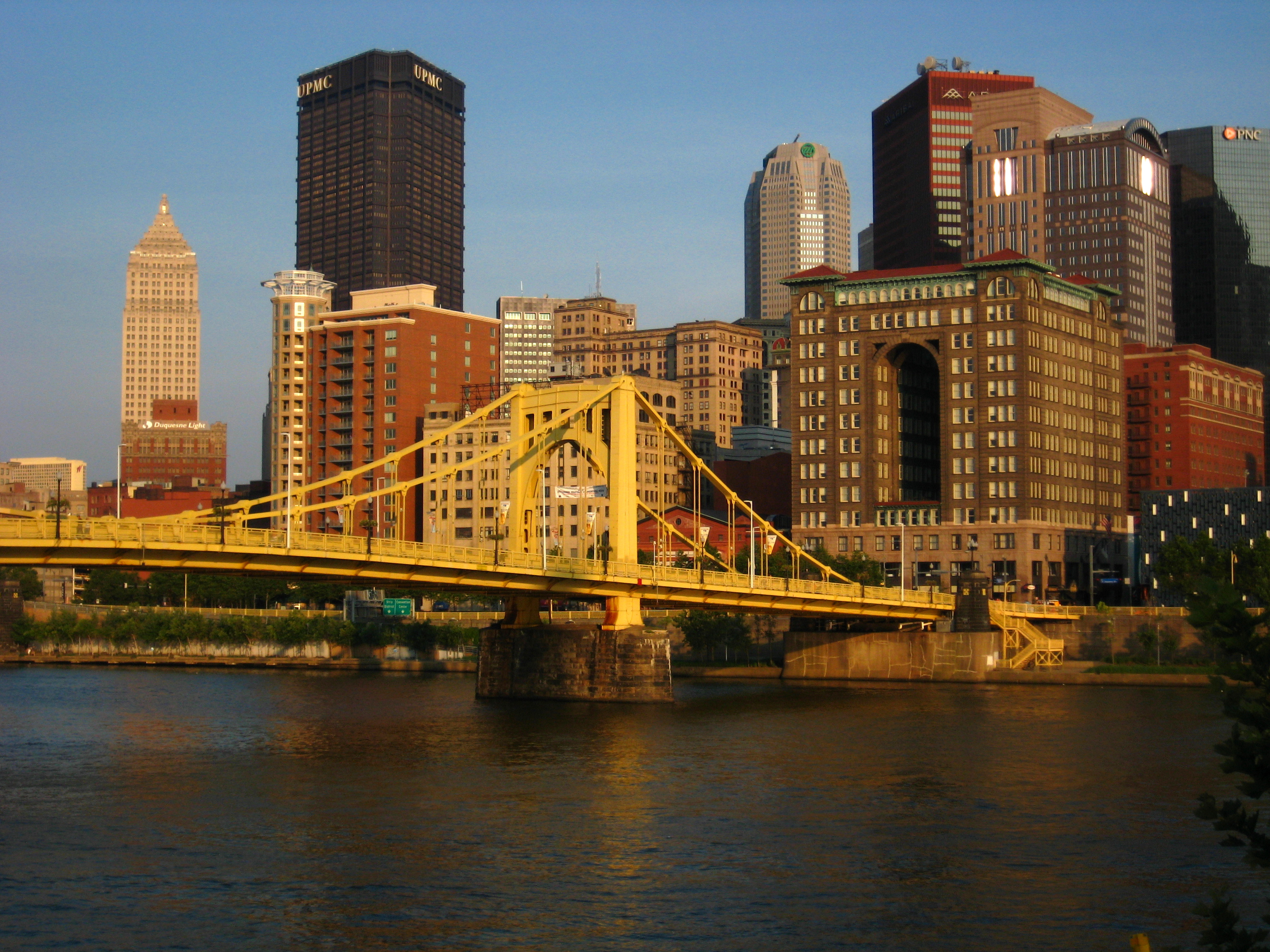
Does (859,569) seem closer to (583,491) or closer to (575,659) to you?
(575,659)

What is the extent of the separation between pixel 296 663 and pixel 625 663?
2731 inches

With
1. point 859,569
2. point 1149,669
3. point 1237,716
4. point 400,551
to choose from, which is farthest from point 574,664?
point 1237,716

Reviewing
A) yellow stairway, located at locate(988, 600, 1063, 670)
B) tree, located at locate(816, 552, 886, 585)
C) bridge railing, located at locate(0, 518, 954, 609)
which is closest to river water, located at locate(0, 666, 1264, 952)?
bridge railing, located at locate(0, 518, 954, 609)

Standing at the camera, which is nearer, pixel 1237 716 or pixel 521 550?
pixel 1237 716

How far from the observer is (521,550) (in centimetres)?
10425

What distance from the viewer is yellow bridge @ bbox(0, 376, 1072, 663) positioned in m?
69.1

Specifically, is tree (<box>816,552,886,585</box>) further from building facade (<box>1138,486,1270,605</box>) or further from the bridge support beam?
the bridge support beam

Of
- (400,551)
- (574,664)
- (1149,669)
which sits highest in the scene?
(400,551)

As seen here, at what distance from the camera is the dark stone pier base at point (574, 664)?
101 meters

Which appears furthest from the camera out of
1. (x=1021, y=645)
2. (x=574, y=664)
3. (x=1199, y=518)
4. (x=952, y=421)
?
(x=952, y=421)

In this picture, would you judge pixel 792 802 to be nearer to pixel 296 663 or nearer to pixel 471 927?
pixel 471 927

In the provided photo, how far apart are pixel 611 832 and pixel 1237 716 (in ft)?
122

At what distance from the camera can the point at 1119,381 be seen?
631ft

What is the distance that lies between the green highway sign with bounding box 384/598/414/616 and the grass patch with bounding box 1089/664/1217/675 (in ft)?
235
